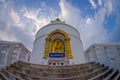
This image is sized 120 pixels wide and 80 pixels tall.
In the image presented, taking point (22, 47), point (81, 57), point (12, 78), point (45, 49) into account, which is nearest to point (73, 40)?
point (81, 57)

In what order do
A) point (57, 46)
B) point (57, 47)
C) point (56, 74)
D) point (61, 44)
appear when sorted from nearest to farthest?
point (56, 74) < point (57, 47) < point (57, 46) < point (61, 44)

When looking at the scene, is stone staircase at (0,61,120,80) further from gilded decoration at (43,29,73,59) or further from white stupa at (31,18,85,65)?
gilded decoration at (43,29,73,59)

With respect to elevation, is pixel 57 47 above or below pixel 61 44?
below

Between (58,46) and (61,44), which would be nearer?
(58,46)

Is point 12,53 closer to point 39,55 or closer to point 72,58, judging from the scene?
point 39,55

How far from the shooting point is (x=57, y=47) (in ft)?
44.9

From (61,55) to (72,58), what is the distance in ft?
3.97

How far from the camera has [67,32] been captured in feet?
47.9

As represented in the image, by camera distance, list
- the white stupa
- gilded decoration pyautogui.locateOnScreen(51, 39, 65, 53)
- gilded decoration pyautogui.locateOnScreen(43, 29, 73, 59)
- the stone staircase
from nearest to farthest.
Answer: the stone staircase < the white stupa < gilded decoration pyautogui.locateOnScreen(43, 29, 73, 59) < gilded decoration pyautogui.locateOnScreen(51, 39, 65, 53)

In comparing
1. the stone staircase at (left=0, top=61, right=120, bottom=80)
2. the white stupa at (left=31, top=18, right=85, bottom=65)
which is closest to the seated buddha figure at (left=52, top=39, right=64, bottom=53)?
the white stupa at (left=31, top=18, right=85, bottom=65)

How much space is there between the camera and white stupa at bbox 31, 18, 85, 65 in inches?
496

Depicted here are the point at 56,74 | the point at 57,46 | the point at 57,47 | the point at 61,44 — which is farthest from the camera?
the point at 61,44

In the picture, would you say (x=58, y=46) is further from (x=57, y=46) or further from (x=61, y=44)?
(x=61, y=44)

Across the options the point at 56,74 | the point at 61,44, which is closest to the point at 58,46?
the point at 61,44
